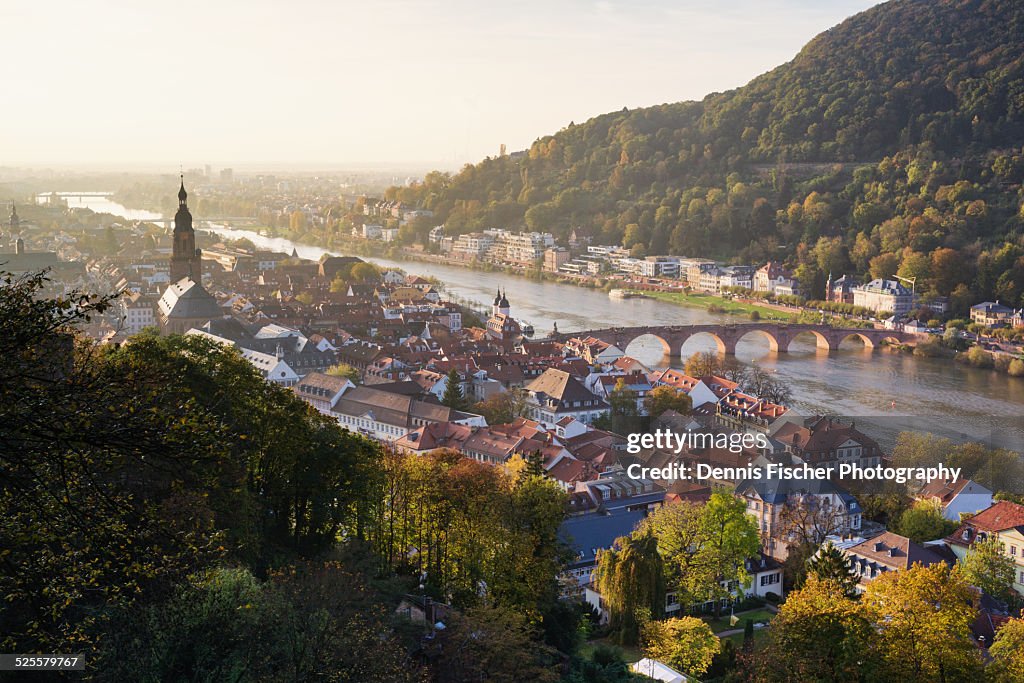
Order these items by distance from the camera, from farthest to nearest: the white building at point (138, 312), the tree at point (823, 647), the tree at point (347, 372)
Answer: the white building at point (138, 312) < the tree at point (347, 372) < the tree at point (823, 647)

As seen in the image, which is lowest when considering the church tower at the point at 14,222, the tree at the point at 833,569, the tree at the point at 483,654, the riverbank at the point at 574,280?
the riverbank at the point at 574,280

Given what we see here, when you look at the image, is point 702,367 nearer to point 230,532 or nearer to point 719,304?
point 719,304

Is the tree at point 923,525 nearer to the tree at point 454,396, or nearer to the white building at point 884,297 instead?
the tree at point 454,396

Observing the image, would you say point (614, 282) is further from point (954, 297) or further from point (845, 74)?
point (845, 74)

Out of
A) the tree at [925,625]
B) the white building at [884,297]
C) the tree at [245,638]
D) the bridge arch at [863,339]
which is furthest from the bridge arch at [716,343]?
the tree at [245,638]

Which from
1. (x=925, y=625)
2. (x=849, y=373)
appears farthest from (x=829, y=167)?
(x=925, y=625)

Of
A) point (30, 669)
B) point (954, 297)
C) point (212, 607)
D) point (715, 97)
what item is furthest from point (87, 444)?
point (715, 97)
